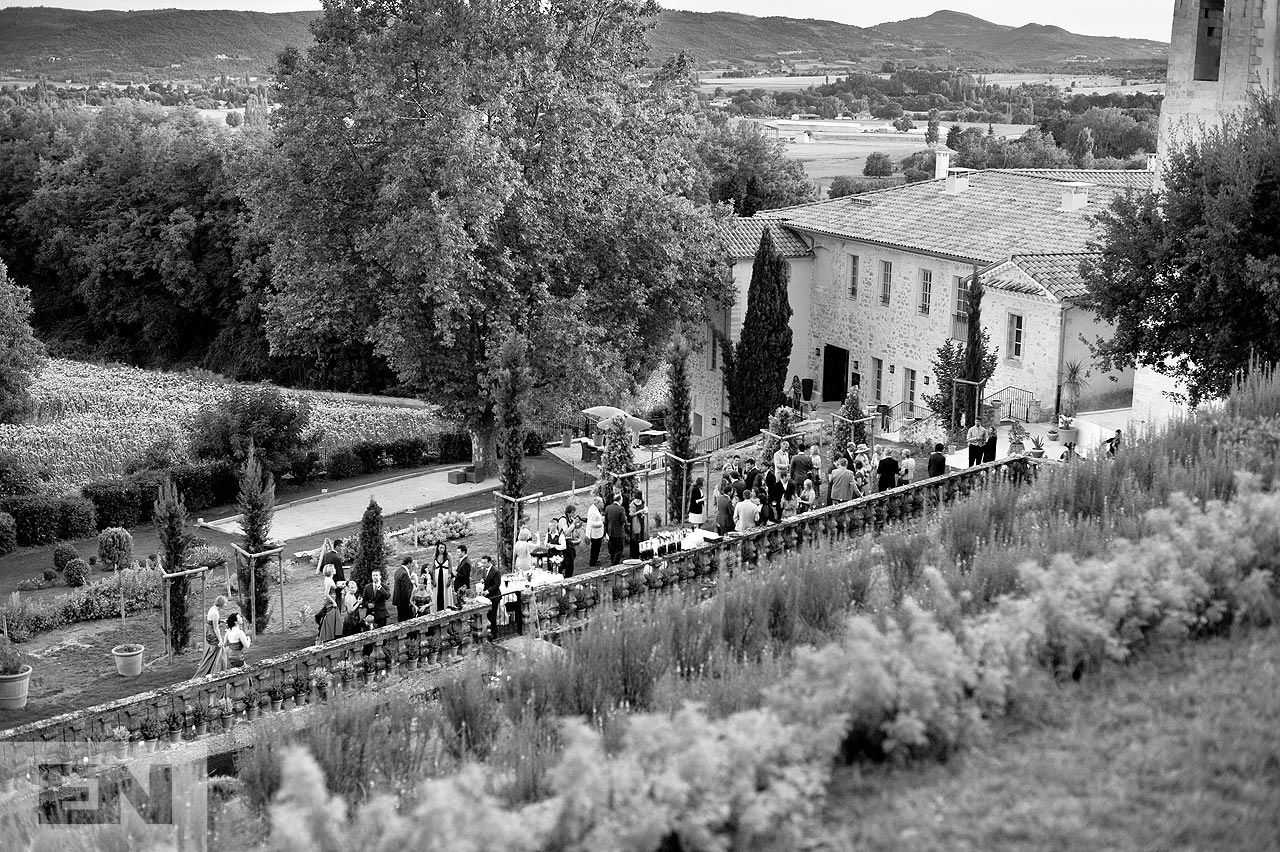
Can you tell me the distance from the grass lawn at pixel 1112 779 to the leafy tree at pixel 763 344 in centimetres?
2875

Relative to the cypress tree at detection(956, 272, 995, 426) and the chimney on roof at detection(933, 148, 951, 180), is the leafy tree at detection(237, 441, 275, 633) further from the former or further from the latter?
the chimney on roof at detection(933, 148, 951, 180)

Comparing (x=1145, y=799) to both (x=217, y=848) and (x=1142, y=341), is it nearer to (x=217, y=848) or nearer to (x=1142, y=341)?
(x=217, y=848)

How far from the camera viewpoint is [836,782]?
700 centimetres

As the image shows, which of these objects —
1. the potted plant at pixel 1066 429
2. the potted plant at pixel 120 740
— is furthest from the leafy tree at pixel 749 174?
the potted plant at pixel 120 740

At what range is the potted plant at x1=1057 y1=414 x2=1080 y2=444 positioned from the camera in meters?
26.4

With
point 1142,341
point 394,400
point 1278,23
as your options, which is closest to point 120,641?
point 1142,341

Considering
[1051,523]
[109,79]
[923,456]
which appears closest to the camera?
[1051,523]

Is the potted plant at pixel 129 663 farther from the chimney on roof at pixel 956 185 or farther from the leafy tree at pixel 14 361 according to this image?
the leafy tree at pixel 14 361

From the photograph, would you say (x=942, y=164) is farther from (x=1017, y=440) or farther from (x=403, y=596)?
(x=403, y=596)

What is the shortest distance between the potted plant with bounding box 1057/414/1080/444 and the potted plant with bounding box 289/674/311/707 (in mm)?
16926

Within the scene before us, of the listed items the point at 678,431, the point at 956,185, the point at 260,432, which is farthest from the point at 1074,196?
the point at 260,432

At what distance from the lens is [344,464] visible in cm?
3894

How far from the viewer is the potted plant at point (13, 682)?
17.2m

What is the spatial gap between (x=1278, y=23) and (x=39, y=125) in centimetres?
8021
